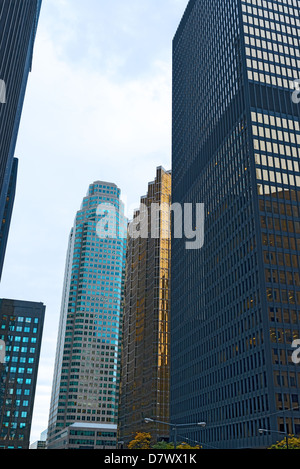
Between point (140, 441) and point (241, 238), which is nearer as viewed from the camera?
point (241, 238)

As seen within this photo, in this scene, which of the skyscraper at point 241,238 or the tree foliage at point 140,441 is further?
the tree foliage at point 140,441

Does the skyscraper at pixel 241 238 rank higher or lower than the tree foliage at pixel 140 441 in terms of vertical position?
higher

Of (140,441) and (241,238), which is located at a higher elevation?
(241,238)

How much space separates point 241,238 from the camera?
11131 centimetres

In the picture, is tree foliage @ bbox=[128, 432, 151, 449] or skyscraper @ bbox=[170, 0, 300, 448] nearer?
skyscraper @ bbox=[170, 0, 300, 448]

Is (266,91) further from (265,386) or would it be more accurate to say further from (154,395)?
(154,395)

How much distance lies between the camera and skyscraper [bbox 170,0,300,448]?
9498 centimetres

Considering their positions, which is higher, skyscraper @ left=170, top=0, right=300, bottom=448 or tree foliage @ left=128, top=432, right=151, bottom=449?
skyscraper @ left=170, top=0, right=300, bottom=448

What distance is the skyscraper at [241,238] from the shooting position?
94981mm

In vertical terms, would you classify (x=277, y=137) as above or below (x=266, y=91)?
below

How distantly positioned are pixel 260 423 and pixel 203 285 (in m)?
49.5
